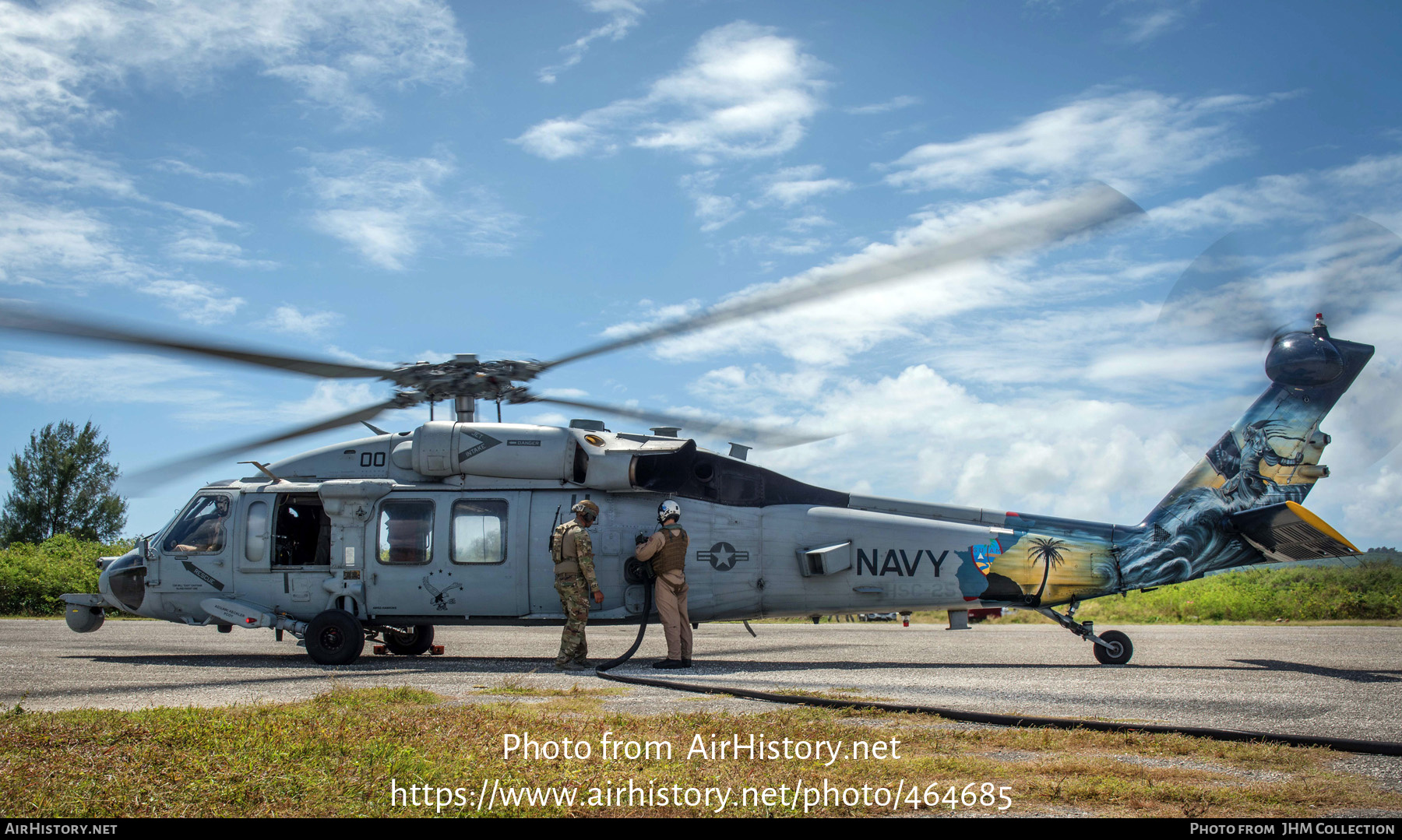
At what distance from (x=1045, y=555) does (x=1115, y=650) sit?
132 centimetres

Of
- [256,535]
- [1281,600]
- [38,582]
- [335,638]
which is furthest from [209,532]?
[1281,600]

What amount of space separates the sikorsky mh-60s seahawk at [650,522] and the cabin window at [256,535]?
26 mm

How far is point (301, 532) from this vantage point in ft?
42.1

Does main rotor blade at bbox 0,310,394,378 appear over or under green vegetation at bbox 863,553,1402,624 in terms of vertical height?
over

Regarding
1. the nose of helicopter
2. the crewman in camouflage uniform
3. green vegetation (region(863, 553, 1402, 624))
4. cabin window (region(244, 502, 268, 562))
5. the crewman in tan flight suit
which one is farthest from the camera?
green vegetation (region(863, 553, 1402, 624))

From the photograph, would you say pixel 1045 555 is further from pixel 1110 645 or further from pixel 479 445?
pixel 479 445

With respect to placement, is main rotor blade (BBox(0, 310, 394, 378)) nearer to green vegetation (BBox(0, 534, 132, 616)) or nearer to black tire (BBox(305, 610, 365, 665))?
black tire (BBox(305, 610, 365, 665))

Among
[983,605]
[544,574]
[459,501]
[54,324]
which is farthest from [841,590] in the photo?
[54,324]

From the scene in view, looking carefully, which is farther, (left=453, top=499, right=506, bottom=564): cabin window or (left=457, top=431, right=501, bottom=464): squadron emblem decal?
(left=457, top=431, right=501, bottom=464): squadron emblem decal

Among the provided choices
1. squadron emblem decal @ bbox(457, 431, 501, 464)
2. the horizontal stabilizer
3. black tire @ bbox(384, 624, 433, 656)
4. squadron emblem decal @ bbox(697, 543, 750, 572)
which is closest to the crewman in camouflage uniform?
squadron emblem decal @ bbox(697, 543, 750, 572)

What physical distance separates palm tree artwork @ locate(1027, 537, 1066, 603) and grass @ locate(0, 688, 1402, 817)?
20.3 feet

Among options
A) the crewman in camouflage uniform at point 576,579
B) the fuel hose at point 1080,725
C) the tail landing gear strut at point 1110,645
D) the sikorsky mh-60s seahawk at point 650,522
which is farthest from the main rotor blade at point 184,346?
the tail landing gear strut at point 1110,645

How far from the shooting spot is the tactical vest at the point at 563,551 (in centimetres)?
1058

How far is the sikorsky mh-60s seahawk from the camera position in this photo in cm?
1133
